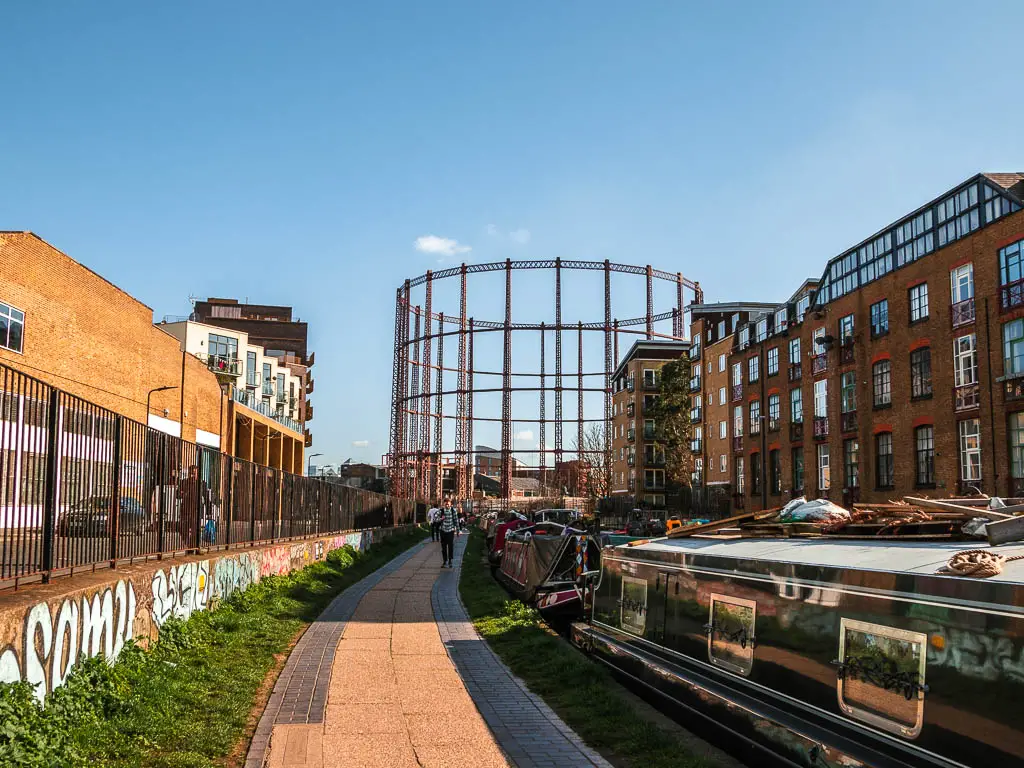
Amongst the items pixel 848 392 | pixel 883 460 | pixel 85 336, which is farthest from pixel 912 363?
pixel 85 336

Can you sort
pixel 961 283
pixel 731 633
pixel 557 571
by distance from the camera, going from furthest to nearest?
pixel 961 283 < pixel 557 571 < pixel 731 633

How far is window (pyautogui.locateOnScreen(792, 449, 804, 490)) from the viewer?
42.2 metres

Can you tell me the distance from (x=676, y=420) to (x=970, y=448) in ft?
131

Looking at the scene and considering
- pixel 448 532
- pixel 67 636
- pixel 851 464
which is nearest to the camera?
pixel 67 636

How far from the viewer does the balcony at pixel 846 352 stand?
120ft

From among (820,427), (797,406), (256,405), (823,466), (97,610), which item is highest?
(256,405)

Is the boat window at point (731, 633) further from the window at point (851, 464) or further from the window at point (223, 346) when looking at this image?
the window at point (223, 346)

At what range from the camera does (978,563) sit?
4.47 meters

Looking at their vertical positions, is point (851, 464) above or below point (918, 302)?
below

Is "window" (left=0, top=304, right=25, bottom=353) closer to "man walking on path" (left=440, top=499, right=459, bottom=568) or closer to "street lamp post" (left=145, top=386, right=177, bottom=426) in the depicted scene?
"street lamp post" (left=145, top=386, right=177, bottom=426)

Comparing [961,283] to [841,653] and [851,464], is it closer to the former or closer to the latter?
[851,464]

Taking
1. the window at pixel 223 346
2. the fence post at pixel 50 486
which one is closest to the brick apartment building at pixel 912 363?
the fence post at pixel 50 486

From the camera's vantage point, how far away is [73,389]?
38.8 m

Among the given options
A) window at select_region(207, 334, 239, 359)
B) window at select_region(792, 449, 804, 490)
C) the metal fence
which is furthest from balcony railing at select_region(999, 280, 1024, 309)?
window at select_region(207, 334, 239, 359)
